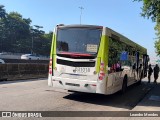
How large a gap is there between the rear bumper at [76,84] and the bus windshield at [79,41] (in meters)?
1.04

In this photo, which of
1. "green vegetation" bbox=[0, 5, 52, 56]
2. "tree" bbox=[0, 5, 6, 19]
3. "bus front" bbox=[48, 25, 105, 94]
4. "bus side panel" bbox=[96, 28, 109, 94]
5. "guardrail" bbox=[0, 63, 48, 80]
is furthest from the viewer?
"tree" bbox=[0, 5, 6, 19]

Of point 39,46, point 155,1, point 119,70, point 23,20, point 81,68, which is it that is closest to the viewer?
point 81,68

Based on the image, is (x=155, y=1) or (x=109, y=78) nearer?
(x=109, y=78)

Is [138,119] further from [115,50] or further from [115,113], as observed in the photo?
[115,50]

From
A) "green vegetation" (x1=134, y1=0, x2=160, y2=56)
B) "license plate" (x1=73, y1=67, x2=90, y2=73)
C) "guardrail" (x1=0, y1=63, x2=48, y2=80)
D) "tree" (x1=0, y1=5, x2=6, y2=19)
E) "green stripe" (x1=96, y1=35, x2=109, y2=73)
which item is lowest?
"guardrail" (x1=0, y1=63, x2=48, y2=80)

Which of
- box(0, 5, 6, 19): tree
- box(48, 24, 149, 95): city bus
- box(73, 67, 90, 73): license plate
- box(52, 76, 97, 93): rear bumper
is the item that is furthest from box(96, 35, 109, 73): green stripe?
box(0, 5, 6, 19): tree

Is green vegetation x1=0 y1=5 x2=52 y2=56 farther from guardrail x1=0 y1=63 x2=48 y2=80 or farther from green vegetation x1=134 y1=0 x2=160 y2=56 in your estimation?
green vegetation x1=134 y1=0 x2=160 y2=56

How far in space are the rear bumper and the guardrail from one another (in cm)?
863

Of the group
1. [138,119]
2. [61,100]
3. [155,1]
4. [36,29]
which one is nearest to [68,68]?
[61,100]

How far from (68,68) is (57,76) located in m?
0.61

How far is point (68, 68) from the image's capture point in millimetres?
12016

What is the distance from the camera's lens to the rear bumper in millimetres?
11625

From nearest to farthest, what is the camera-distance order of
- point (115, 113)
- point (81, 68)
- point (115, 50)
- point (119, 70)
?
point (115, 113)
point (81, 68)
point (115, 50)
point (119, 70)

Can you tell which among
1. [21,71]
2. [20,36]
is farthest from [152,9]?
[20,36]
